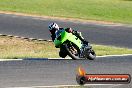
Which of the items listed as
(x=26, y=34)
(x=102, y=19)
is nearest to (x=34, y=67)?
(x=26, y=34)

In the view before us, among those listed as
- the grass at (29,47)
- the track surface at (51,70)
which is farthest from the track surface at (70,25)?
the track surface at (51,70)

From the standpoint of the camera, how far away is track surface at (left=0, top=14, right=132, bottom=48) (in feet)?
106

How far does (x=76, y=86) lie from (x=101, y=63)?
16.7 ft

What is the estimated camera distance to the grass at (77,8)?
42.3m

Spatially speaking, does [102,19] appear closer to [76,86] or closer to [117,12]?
[117,12]

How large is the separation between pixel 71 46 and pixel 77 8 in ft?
80.1

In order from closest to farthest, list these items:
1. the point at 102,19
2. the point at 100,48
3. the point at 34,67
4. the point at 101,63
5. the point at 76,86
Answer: the point at 76,86 < the point at 34,67 < the point at 101,63 < the point at 100,48 < the point at 102,19

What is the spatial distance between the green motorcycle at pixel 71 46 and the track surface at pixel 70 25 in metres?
9.05

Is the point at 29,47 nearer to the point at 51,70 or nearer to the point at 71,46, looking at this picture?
the point at 71,46

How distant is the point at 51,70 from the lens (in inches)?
719

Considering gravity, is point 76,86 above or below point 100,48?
above

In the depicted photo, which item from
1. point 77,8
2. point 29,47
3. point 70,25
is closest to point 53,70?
point 29,47

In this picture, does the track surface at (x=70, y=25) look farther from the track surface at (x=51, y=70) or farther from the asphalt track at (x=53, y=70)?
the track surface at (x=51, y=70)

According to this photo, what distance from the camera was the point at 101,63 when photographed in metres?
20.5
